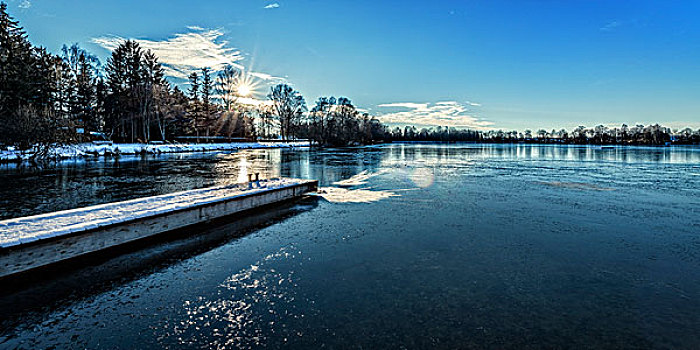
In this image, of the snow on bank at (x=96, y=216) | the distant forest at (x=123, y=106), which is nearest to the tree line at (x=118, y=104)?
the distant forest at (x=123, y=106)

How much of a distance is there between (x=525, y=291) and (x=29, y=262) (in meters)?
8.00

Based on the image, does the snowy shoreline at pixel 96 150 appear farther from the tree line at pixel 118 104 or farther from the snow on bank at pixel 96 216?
the snow on bank at pixel 96 216

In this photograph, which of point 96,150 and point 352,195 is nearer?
point 352,195

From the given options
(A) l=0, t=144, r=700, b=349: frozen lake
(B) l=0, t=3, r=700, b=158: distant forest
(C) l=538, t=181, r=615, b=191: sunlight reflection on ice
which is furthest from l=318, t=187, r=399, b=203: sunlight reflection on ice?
(B) l=0, t=3, r=700, b=158: distant forest

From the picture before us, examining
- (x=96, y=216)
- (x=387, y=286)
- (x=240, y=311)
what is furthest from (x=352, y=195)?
(x=240, y=311)

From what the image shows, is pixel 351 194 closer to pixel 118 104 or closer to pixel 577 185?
pixel 577 185

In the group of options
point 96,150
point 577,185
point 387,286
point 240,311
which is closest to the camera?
point 240,311

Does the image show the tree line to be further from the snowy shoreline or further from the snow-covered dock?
the snow-covered dock

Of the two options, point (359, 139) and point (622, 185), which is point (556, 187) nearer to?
point (622, 185)

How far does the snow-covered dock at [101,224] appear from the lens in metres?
5.99

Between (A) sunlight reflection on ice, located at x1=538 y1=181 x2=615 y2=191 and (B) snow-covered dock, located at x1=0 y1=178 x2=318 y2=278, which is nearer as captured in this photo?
(B) snow-covered dock, located at x1=0 y1=178 x2=318 y2=278

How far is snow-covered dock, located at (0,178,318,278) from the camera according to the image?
599cm

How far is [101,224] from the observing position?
277 inches

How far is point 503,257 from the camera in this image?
6.92 metres
